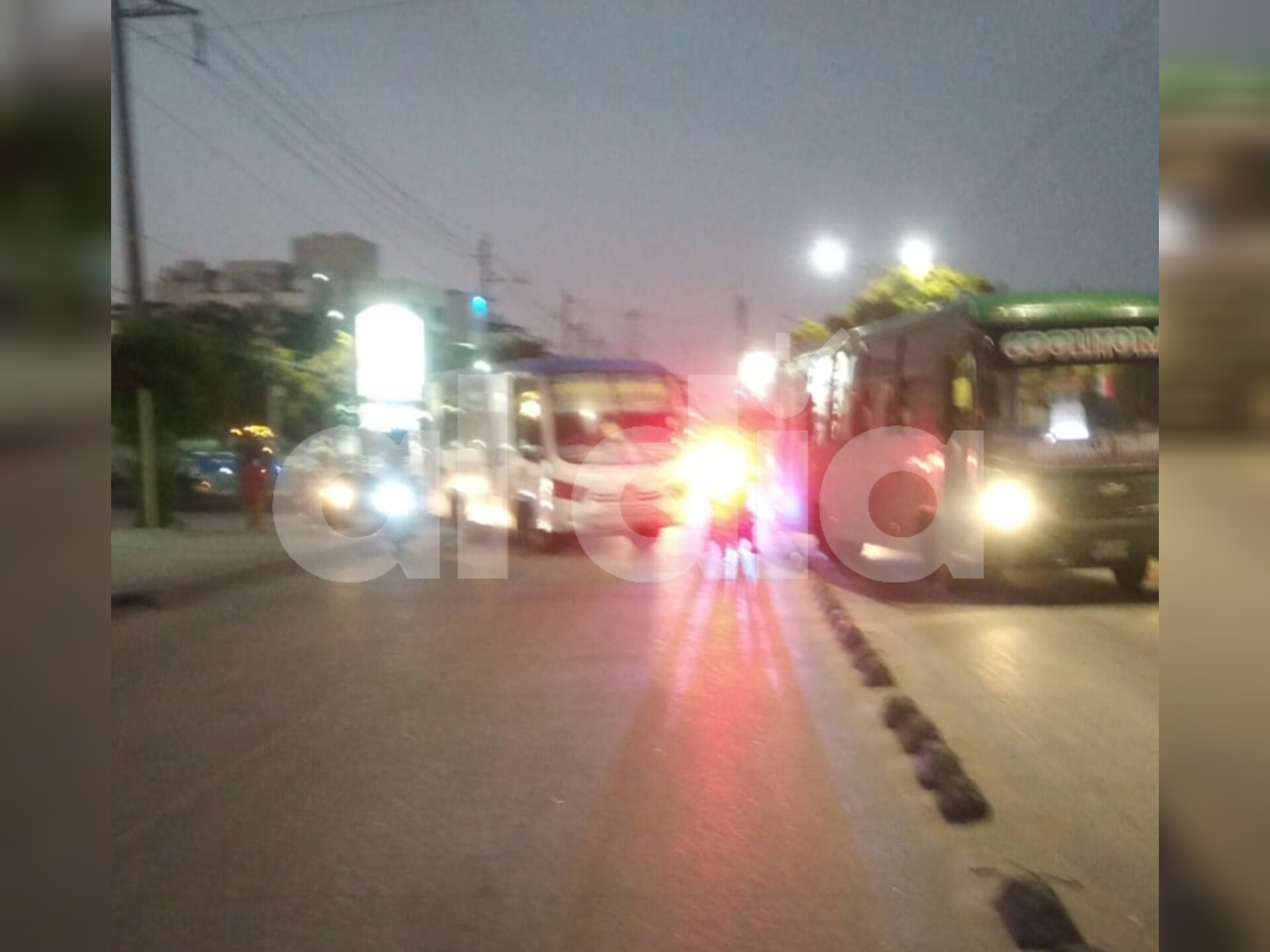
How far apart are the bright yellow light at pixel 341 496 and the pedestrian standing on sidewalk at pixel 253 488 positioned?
110 cm

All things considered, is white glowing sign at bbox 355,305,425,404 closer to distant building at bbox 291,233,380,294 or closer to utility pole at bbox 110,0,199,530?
utility pole at bbox 110,0,199,530

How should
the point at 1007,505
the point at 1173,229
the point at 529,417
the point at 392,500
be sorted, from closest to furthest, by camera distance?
the point at 1173,229
the point at 1007,505
the point at 392,500
the point at 529,417

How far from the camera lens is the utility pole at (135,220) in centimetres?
1734

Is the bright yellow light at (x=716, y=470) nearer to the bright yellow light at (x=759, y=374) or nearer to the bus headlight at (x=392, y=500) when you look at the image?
the bus headlight at (x=392, y=500)

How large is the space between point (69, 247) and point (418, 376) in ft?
79.1

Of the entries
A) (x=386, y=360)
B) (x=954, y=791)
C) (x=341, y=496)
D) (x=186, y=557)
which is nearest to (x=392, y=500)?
(x=341, y=496)

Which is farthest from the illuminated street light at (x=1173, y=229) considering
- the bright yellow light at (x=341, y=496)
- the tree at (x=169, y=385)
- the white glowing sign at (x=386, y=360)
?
the white glowing sign at (x=386, y=360)

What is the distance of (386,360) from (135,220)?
36.5 ft

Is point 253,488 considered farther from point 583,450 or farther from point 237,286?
point 237,286

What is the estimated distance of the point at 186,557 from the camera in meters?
17.4

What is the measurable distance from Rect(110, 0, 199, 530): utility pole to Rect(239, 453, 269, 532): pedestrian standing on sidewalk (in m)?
1.46

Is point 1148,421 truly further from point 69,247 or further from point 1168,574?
point 69,247

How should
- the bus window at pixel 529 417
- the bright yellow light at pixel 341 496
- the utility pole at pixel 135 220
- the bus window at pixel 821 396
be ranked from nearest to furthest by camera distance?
the utility pole at pixel 135 220, the bus window at pixel 529 417, the bus window at pixel 821 396, the bright yellow light at pixel 341 496

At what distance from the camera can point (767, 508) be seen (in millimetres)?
25797
